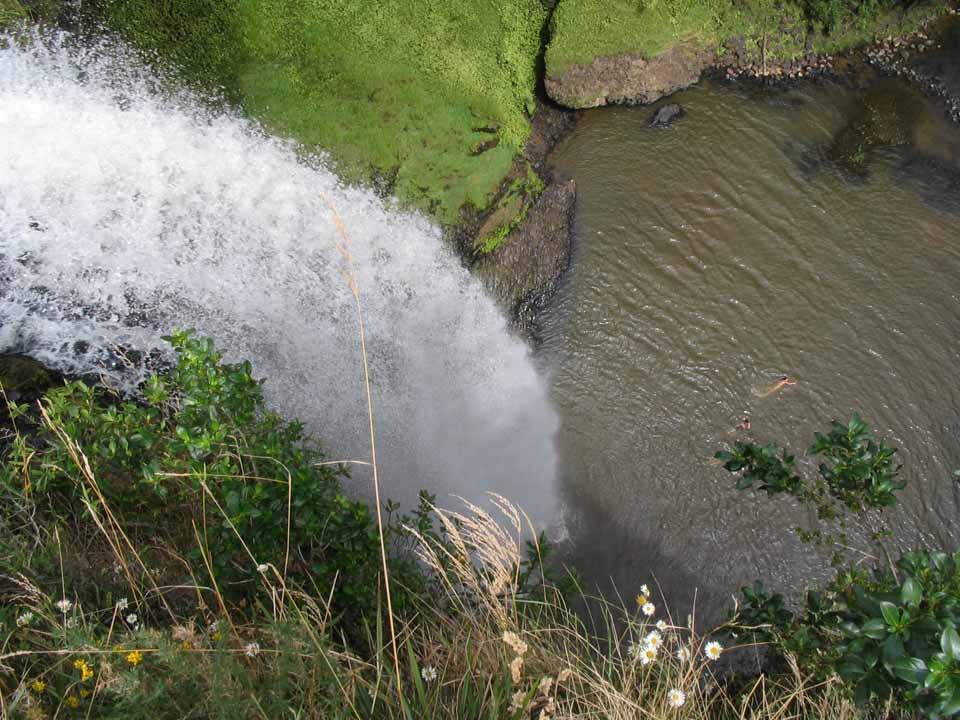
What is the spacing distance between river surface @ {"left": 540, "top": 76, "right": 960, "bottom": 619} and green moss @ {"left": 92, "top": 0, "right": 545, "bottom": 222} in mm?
960

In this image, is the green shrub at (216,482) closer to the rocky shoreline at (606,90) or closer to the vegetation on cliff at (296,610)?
the vegetation on cliff at (296,610)

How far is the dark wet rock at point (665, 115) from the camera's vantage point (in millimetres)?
7211

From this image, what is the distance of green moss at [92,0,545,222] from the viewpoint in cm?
627

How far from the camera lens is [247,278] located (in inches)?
222

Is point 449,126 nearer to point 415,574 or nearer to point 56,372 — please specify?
point 56,372

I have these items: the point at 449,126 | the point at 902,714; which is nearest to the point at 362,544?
the point at 902,714

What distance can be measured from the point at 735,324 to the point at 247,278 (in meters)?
4.02

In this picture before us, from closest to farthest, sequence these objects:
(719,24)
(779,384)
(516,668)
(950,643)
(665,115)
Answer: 1. (950,643)
2. (516,668)
3. (779,384)
4. (665,115)
5. (719,24)

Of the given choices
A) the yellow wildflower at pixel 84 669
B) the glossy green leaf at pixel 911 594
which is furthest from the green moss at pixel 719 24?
the yellow wildflower at pixel 84 669

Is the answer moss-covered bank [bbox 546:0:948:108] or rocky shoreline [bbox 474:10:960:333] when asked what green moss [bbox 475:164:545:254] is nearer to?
rocky shoreline [bbox 474:10:960:333]

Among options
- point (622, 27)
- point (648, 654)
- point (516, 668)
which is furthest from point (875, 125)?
point (516, 668)

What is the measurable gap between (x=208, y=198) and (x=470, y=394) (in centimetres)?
261

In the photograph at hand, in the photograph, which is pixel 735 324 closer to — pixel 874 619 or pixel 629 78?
pixel 629 78

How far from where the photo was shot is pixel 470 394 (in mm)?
5754
